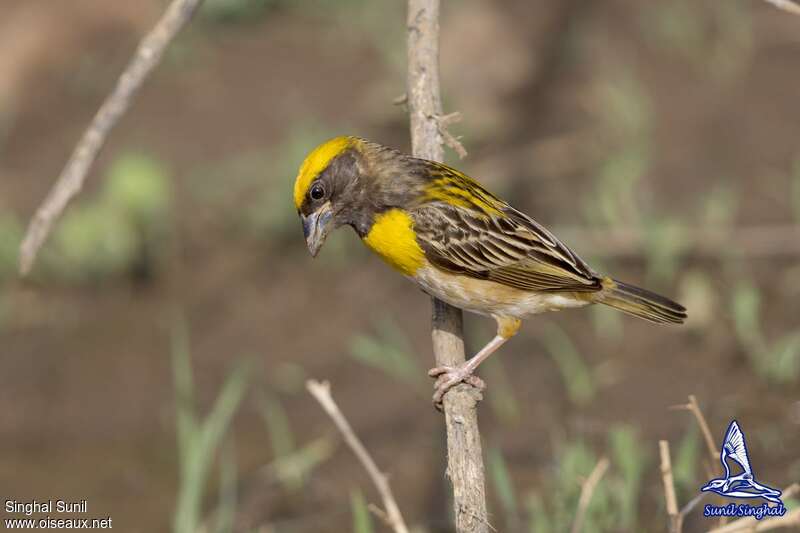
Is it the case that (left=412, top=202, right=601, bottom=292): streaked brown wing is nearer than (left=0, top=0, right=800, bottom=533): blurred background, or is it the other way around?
(left=412, top=202, right=601, bottom=292): streaked brown wing

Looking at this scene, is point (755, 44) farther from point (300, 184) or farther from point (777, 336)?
point (300, 184)

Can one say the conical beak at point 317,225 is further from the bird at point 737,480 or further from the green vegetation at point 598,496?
the bird at point 737,480

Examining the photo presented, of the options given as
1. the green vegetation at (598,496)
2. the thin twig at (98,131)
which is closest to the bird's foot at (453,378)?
the green vegetation at (598,496)

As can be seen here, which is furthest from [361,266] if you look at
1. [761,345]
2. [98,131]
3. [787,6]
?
Answer: [787,6]

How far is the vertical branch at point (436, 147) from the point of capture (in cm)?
372

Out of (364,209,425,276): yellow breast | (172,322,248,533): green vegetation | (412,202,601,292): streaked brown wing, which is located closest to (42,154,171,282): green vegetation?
(172,322,248,533): green vegetation

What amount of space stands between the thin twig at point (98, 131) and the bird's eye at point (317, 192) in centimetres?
A: 86

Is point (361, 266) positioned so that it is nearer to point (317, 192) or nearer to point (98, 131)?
point (317, 192)

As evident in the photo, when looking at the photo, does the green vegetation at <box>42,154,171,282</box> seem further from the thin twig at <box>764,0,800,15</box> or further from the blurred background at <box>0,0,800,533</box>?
the thin twig at <box>764,0,800,15</box>

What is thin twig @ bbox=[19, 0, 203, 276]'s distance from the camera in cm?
322

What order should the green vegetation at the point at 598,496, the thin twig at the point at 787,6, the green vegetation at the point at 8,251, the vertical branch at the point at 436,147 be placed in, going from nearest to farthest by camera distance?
the thin twig at the point at 787,6 → the vertical branch at the point at 436,147 → the green vegetation at the point at 598,496 → the green vegetation at the point at 8,251

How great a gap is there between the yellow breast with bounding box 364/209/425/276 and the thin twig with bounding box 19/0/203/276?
1.15m

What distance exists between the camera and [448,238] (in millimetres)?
4434

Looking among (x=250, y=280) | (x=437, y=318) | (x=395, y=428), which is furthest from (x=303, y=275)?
(x=437, y=318)
